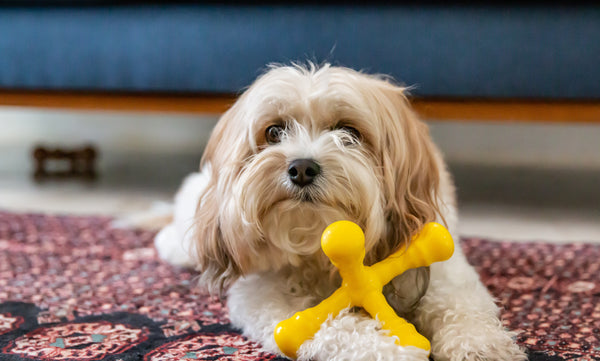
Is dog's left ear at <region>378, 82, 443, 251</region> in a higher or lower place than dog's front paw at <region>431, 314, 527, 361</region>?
higher

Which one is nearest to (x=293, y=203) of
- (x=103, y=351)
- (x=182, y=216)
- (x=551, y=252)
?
(x=103, y=351)

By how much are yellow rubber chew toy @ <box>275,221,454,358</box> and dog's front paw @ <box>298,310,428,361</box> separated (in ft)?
0.05

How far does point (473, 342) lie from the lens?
970mm

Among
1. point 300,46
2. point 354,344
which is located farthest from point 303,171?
point 300,46

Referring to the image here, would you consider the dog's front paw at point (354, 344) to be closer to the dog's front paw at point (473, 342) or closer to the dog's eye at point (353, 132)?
the dog's front paw at point (473, 342)

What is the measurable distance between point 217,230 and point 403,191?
0.33 metres

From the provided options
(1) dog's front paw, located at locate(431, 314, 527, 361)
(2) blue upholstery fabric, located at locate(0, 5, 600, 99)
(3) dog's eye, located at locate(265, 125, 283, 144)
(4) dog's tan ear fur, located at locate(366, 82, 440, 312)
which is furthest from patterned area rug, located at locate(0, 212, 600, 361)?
(2) blue upholstery fabric, located at locate(0, 5, 600, 99)

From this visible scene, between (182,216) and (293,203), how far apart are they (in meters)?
0.64

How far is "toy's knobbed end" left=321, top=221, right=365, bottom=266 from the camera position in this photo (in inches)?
37.1

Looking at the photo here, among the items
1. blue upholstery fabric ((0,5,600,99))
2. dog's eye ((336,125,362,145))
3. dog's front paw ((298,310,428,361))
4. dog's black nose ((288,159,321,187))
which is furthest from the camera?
blue upholstery fabric ((0,5,600,99))

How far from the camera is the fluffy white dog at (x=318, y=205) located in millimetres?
1049

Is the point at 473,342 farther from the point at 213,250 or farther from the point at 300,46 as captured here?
the point at 300,46

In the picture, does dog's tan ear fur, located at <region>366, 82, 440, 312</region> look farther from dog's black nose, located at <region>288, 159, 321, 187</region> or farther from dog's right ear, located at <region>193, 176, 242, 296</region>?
dog's right ear, located at <region>193, 176, 242, 296</region>

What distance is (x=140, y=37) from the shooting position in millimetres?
2258
